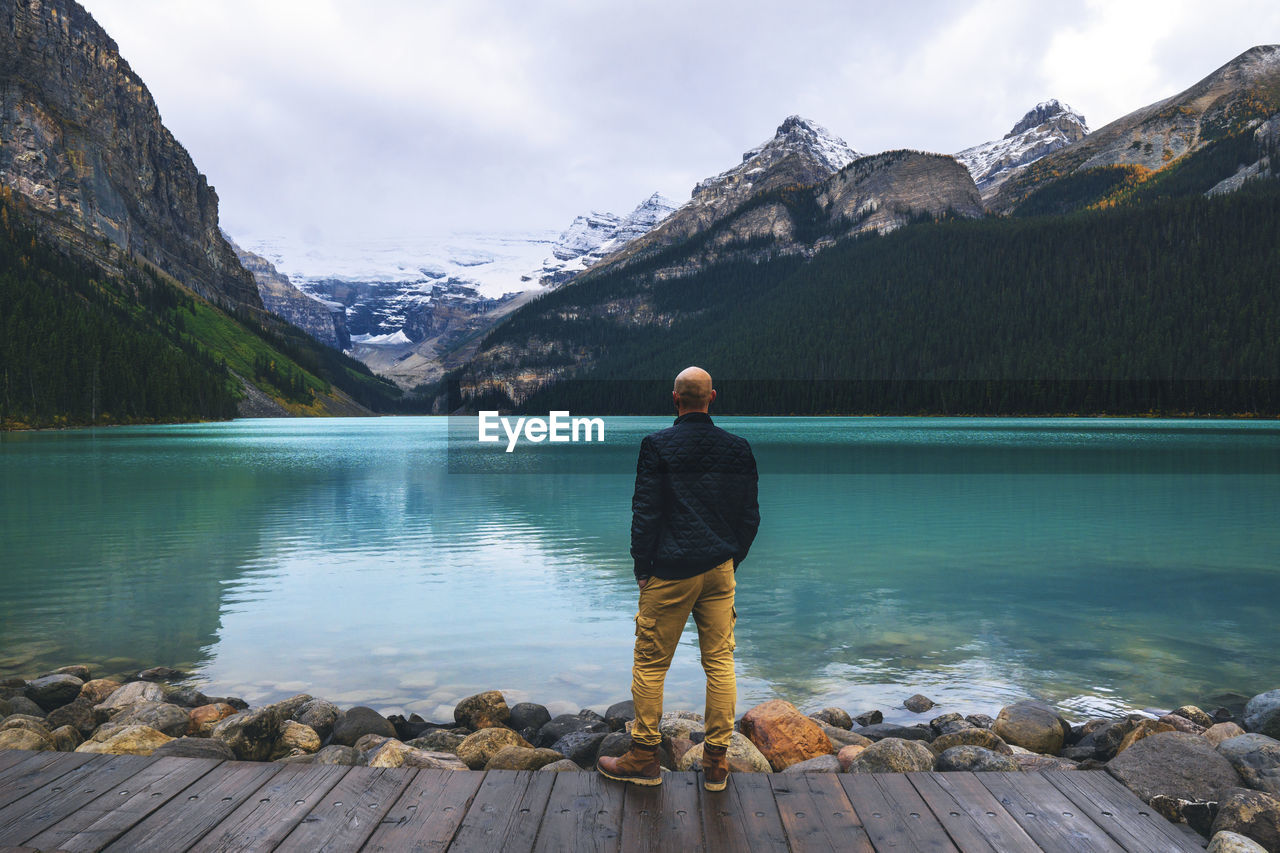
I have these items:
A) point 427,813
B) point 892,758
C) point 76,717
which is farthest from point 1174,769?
point 76,717

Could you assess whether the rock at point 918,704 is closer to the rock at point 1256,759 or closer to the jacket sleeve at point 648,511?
the rock at point 1256,759

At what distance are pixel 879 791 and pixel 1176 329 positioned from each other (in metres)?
178

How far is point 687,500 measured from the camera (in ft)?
18.6

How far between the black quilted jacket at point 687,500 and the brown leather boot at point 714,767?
1.31m

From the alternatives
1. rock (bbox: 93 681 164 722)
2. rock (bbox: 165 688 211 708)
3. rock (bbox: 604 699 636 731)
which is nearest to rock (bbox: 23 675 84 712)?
rock (bbox: 93 681 164 722)

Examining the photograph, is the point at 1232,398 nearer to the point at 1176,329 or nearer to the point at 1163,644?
the point at 1176,329

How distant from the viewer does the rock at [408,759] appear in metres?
6.71

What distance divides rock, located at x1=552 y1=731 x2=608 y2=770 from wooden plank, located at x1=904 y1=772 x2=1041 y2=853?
123 inches

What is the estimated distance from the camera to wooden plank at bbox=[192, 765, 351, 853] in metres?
4.66

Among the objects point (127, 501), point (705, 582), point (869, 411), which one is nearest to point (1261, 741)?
point (705, 582)

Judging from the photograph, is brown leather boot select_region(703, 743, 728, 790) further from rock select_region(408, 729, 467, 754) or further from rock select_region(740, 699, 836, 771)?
rock select_region(408, 729, 467, 754)

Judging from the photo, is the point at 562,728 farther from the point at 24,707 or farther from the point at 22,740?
the point at 24,707

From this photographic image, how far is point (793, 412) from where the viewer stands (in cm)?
17962

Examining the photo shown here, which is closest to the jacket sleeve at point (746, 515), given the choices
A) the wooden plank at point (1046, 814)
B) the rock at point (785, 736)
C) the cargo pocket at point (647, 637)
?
the cargo pocket at point (647, 637)
